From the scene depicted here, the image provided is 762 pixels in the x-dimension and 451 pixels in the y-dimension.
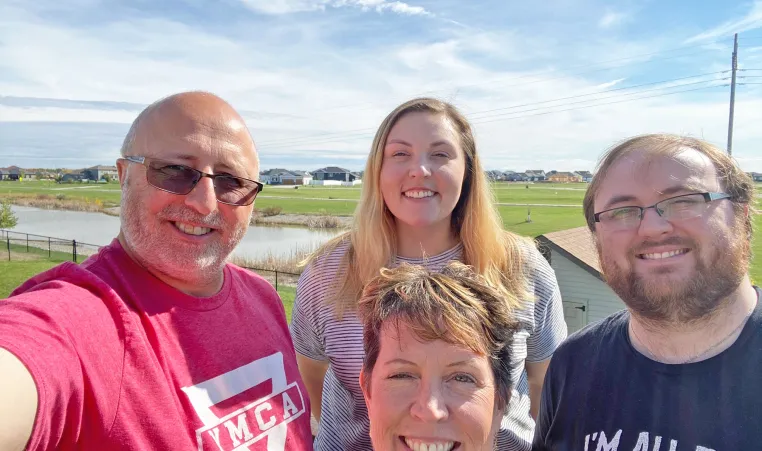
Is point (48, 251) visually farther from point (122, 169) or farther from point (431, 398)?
point (431, 398)

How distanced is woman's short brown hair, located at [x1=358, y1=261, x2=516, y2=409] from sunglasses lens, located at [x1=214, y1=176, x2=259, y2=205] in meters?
0.80

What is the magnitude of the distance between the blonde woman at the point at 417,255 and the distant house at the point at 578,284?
8.30 metres

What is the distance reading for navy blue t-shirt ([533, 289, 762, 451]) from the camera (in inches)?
73.4

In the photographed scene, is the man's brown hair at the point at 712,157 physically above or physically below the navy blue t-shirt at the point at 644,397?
above

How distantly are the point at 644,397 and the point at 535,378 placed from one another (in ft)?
3.55

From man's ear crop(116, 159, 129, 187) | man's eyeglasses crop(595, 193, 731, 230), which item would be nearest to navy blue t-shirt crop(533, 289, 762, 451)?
man's eyeglasses crop(595, 193, 731, 230)

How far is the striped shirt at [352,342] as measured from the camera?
9.27 ft

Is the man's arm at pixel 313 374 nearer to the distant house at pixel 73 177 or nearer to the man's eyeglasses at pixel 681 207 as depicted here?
the man's eyeglasses at pixel 681 207

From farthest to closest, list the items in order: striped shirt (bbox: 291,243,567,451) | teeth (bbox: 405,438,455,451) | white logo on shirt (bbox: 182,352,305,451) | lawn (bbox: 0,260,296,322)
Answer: lawn (bbox: 0,260,296,322) < striped shirt (bbox: 291,243,567,451) < white logo on shirt (bbox: 182,352,305,451) < teeth (bbox: 405,438,455,451)

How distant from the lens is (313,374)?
3293 mm

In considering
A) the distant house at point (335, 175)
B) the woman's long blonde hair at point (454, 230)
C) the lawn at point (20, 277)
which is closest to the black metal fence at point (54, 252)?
the lawn at point (20, 277)

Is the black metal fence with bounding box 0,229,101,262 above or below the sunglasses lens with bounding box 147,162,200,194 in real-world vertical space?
below

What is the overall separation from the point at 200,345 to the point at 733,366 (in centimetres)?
222

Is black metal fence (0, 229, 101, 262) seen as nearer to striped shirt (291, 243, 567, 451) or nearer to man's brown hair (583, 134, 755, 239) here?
striped shirt (291, 243, 567, 451)
